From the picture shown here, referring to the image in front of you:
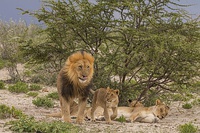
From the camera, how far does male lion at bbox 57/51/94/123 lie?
26.9ft

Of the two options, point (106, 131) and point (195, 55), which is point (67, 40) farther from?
point (106, 131)

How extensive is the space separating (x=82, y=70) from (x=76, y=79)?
0.27 metres

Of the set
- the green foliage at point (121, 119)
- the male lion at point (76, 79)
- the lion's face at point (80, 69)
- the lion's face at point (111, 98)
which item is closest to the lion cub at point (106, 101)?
the lion's face at point (111, 98)

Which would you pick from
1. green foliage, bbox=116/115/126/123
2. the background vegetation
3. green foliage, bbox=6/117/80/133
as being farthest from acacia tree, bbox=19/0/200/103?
green foliage, bbox=6/117/80/133

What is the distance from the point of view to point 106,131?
820 centimetres

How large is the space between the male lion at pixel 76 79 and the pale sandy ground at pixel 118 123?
0.56m

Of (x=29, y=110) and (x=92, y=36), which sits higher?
(x=92, y=36)

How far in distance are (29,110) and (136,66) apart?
3.25 metres

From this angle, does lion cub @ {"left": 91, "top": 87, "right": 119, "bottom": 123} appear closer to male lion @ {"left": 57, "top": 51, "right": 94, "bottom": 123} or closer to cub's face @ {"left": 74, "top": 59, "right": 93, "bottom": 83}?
male lion @ {"left": 57, "top": 51, "right": 94, "bottom": 123}

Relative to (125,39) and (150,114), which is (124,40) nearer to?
(125,39)

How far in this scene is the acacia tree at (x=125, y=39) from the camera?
36.7 ft

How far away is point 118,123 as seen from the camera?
376 inches

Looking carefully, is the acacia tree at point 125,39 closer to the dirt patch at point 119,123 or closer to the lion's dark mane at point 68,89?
the dirt patch at point 119,123

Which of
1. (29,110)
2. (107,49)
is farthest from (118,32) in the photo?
(29,110)
